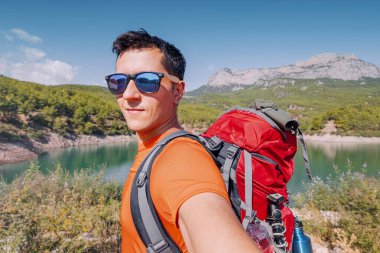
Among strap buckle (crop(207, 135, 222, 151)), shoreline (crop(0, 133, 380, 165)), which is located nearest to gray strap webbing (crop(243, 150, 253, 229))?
strap buckle (crop(207, 135, 222, 151))

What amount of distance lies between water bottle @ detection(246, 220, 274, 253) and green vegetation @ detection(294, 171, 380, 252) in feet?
10.1

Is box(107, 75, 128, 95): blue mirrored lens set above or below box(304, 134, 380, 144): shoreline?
above

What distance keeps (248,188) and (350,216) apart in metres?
4.08

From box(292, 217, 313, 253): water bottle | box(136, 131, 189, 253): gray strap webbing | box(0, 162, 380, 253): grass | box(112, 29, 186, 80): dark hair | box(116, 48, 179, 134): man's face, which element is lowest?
box(0, 162, 380, 253): grass

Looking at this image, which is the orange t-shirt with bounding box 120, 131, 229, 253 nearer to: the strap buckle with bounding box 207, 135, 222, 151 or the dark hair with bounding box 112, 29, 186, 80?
the strap buckle with bounding box 207, 135, 222, 151

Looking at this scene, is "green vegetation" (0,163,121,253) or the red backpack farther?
"green vegetation" (0,163,121,253)

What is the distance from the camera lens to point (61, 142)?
119 feet

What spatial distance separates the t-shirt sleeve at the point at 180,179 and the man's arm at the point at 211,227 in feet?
0.06

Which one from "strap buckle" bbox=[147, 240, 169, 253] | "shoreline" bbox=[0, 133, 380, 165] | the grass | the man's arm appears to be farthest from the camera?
"shoreline" bbox=[0, 133, 380, 165]

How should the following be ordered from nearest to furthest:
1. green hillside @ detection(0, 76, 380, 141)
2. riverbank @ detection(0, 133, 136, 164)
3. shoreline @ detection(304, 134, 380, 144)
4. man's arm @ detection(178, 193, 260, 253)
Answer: man's arm @ detection(178, 193, 260, 253), riverbank @ detection(0, 133, 136, 164), green hillside @ detection(0, 76, 380, 141), shoreline @ detection(304, 134, 380, 144)

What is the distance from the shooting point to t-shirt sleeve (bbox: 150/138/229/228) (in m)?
0.74

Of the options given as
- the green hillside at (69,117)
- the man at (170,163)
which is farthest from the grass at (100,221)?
the green hillside at (69,117)

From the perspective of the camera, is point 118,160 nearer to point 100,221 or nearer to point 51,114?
point 51,114

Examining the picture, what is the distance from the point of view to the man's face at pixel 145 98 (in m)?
1.23
